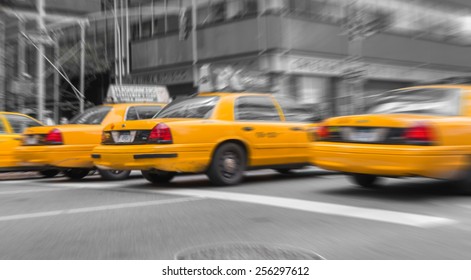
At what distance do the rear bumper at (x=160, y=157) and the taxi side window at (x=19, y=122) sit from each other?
3.65 meters

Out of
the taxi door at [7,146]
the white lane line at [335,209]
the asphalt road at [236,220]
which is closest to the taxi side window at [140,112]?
the asphalt road at [236,220]

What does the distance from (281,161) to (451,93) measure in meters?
3.03

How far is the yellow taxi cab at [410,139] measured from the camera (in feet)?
20.8

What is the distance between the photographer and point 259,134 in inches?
342

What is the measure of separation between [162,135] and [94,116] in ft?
9.94

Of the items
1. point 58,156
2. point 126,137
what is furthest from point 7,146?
point 126,137

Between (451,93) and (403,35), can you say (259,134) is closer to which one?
(451,93)

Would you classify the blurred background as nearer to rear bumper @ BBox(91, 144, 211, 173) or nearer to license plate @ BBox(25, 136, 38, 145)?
license plate @ BBox(25, 136, 38, 145)

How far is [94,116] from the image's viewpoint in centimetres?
1021

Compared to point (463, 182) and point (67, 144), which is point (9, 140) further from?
point (463, 182)

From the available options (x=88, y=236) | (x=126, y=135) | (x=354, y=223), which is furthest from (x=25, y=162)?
(x=354, y=223)

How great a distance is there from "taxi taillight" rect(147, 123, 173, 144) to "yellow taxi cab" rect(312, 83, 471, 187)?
2161 millimetres

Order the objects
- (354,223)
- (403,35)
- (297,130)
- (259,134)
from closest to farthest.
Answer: (354,223) → (259,134) → (297,130) → (403,35)

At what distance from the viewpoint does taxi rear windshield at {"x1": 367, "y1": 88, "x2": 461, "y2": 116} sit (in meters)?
6.79
